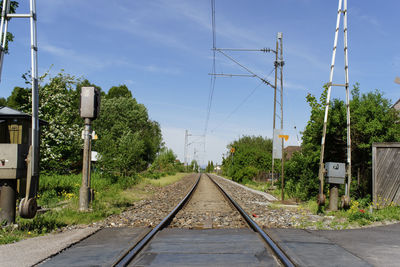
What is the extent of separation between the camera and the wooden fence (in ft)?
35.7

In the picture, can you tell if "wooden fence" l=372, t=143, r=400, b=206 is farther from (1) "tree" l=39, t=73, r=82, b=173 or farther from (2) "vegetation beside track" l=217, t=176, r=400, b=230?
(1) "tree" l=39, t=73, r=82, b=173

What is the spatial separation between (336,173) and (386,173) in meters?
1.83

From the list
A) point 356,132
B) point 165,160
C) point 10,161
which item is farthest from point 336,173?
point 165,160

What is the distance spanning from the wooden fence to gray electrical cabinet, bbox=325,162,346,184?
135 centimetres

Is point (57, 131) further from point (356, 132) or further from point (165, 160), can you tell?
point (165, 160)

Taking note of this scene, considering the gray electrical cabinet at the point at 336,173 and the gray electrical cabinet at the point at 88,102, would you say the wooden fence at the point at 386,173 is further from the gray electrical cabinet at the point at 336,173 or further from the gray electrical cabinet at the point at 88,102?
the gray electrical cabinet at the point at 88,102

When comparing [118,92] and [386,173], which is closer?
[386,173]

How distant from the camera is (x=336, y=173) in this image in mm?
10508

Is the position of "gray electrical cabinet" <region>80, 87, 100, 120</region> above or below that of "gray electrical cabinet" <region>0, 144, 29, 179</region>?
above


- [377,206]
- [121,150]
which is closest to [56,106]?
[121,150]

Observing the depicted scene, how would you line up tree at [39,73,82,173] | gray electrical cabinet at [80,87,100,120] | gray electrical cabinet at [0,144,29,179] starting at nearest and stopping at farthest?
gray electrical cabinet at [0,144,29,179] < gray electrical cabinet at [80,87,100,120] < tree at [39,73,82,173]

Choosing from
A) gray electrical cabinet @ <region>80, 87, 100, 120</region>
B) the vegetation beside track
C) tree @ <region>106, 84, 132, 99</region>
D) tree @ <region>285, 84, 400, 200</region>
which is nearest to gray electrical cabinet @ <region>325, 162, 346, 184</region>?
the vegetation beside track

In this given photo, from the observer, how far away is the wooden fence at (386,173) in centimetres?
1088

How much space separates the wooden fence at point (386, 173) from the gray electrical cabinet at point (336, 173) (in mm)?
1348
